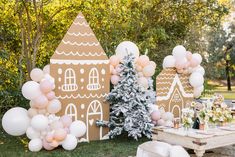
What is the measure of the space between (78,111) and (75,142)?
904mm

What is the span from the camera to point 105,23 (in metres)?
12.9

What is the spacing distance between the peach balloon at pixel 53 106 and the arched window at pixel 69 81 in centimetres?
50

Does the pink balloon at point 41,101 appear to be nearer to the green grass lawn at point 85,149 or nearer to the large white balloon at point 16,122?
the large white balloon at point 16,122

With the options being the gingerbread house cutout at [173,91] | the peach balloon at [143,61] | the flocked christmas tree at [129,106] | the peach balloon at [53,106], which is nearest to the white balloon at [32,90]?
the peach balloon at [53,106]

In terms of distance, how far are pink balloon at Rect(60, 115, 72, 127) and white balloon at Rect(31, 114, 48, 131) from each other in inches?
16.4

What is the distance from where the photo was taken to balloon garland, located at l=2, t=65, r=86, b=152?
6699 mm

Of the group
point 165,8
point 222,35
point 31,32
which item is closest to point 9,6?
point 31,32

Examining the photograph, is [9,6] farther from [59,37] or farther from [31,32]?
[59,37]

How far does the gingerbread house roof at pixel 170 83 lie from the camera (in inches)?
348

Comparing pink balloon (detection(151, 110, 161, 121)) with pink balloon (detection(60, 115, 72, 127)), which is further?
pink balloon (detection(151, 110, 161, 121))

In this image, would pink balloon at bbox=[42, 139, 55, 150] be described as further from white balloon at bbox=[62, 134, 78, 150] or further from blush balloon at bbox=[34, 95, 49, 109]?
blush balloon at bbox=[34, 95, 49, 109]

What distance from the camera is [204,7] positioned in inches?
517

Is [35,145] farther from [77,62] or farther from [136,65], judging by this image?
[136,65]

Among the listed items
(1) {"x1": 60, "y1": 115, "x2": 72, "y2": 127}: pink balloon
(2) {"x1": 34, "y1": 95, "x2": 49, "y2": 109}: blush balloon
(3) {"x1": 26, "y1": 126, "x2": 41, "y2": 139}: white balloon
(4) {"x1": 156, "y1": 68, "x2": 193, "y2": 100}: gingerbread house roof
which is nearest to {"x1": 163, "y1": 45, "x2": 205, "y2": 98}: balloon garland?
(4) {"x1": 156, "y1": 68, "x2": 193, "y2": 100}: gingerbread house roof
